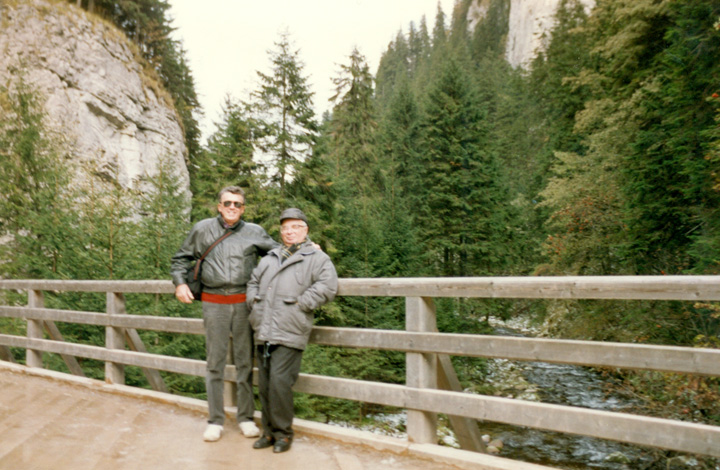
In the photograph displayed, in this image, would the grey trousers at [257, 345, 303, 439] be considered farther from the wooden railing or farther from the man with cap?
the wooden railing

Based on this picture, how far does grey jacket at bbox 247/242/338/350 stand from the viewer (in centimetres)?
370

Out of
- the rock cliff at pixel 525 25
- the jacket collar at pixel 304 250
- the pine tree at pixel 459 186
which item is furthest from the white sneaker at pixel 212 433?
the rock cliff at pixel 525 25

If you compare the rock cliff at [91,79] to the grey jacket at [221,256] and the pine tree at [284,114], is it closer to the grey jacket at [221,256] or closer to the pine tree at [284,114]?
the pine tree at [284,114]

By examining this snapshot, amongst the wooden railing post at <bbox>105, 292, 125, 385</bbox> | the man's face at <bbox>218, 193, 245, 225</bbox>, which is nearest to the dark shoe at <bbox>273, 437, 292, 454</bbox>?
the man's face at <bbox>218, 193, 245, 225</bbox>

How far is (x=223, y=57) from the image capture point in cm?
2716

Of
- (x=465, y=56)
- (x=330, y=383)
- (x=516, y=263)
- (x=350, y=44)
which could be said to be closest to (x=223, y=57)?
(x=350, y=44)

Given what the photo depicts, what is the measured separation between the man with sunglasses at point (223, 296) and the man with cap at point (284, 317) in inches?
12.2

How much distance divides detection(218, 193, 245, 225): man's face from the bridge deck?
1710mm

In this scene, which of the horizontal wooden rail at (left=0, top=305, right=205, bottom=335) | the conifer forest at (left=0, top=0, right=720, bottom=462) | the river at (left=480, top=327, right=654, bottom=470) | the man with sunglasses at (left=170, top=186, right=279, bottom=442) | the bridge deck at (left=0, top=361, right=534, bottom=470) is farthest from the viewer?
the river at (left=480, top=327, right=654, bottom=470)

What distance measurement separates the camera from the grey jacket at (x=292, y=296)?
3.70m

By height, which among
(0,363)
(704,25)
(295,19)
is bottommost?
(0,363)

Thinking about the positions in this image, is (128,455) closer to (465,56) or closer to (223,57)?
(223,57)

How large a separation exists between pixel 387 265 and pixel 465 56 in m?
53.6

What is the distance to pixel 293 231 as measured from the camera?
3953mm
